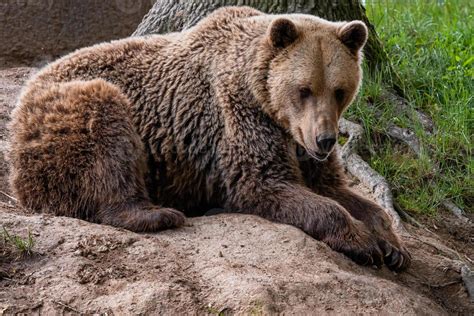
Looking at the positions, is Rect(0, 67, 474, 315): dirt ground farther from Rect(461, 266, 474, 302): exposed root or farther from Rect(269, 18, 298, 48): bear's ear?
Rect(269, 18, 298, 48): bear's ear

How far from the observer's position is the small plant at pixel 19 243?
4.26 m

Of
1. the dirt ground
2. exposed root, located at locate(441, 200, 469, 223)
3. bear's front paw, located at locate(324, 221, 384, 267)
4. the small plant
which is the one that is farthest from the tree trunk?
the small plant

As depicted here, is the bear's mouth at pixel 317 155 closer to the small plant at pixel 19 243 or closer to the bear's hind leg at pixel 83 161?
the bear's hind leg at pixel 83 161

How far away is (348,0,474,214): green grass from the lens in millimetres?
6559

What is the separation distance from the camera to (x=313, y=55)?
17.0 ft

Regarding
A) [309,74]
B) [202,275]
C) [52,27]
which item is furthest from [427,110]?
[52,27]

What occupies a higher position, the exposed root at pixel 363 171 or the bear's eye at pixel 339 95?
the bear's eye at pixel 339 95

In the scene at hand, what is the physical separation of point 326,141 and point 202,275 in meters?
1.21

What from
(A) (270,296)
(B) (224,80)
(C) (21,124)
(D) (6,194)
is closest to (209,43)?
(B) (224,80)

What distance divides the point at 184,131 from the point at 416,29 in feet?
12.9

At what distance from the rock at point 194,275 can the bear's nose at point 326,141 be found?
0.54m

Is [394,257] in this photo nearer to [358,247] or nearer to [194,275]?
[358,247]

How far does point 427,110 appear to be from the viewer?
24.0 feet

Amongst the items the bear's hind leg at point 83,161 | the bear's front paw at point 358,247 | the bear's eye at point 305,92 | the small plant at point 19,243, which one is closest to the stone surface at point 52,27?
the bear's hind leg at point 83,161
